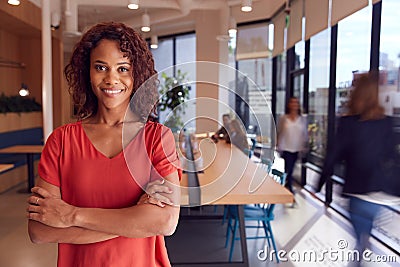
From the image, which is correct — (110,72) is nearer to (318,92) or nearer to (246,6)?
(246,6)

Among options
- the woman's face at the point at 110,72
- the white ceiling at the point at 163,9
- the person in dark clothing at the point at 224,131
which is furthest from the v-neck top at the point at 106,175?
the white ceiling at the point at 163,9

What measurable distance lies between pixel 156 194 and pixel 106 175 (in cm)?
12

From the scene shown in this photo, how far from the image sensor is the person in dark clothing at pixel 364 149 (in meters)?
1.92

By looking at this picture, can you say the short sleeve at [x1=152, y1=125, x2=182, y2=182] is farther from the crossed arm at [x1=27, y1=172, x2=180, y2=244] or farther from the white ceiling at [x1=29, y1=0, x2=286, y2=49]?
the white ceiling at [x1=29, y1=0, x2=286, y2=49]

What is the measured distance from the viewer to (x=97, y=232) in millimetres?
789

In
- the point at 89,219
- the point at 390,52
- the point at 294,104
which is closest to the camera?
the point at 89,219

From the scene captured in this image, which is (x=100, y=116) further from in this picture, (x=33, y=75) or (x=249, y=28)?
(x=33, y=75)

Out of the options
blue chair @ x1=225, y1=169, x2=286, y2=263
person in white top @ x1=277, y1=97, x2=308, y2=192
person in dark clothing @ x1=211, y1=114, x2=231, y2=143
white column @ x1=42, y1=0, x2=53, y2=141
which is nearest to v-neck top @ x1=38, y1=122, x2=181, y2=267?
person in dark clothing @ x1=211, y1=114, x2=231, y2=143

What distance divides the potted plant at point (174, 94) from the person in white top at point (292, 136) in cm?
284

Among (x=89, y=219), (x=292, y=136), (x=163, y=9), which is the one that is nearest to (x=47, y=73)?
(x=163, y=9)

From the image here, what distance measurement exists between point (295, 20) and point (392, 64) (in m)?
1.12

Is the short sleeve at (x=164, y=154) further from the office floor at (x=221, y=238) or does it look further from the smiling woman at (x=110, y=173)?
the office floor at (x=221, y=238)

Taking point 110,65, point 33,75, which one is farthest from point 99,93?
point 33,75

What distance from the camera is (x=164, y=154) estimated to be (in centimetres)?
83
